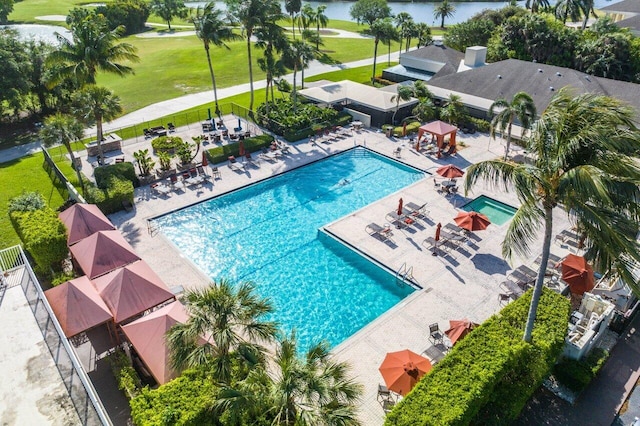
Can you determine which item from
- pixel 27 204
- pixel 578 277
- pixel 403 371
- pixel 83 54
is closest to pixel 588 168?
pixel 403 371

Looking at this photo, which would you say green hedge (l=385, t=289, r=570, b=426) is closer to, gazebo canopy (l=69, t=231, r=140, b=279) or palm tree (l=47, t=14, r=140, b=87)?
gazebo canopy (l=69, t=231, r=140, b=279)

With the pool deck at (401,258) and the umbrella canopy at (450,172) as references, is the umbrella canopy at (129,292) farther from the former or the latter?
the umbrella canopy at (450,172)

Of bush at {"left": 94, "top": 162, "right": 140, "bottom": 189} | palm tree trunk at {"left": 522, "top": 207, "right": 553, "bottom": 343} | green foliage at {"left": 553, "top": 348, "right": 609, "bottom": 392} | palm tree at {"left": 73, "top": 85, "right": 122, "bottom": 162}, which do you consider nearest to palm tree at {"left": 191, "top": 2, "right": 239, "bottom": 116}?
palm tree at {"left": 73, "top": 85, "right": 122, "bottom": 162}

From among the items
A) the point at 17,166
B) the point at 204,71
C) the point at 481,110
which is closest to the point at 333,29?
the point at 204,71

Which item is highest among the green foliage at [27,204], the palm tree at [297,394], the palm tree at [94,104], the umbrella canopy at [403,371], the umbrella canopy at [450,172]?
the palm tree at [94,104]

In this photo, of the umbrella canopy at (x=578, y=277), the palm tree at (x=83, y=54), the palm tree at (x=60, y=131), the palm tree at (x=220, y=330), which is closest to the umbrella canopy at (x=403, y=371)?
the palm tree at (x=220, y=330)

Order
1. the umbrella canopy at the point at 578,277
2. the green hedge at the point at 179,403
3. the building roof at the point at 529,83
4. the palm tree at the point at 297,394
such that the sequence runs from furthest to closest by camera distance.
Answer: the building roof at the point at 529,83 → the umbrella canopy at the point at 578,277 → the green hedge at the point at 179,403 → the palm tree at the point at 297,394

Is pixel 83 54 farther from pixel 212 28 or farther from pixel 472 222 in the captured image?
pixel 472 222

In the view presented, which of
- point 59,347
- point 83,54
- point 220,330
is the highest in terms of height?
point 83,54
